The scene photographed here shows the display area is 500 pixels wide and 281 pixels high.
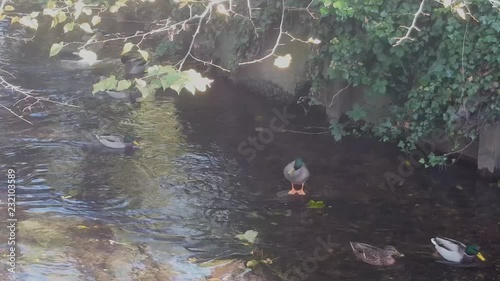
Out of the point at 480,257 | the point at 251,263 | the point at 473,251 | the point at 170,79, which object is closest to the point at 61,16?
the point at 170,79

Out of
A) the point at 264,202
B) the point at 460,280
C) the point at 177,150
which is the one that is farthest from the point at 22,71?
the point at 460,280

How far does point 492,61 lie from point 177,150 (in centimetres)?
462

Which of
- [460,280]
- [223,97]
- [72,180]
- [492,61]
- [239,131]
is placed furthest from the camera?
[223,97]

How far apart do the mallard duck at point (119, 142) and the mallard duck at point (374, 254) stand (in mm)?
4108

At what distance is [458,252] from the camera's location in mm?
6953

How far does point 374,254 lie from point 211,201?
2327mm

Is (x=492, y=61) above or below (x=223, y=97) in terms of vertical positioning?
above

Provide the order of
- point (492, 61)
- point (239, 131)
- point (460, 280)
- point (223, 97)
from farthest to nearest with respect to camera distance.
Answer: point (223, 97) < point (239, 131) < point (492, 61) < point (460, 280)

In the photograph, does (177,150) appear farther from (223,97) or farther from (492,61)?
(492,61)

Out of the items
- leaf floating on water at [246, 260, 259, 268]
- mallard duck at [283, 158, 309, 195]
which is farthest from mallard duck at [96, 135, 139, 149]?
leaf floating on water at [246, 260, 259, 268]

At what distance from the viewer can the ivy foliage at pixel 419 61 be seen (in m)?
8.05

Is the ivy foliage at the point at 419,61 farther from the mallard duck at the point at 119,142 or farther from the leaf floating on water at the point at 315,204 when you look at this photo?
the mallard duck at the point at 119,142

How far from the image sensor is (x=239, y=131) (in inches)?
425

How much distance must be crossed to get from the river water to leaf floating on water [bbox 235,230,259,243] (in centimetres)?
7
